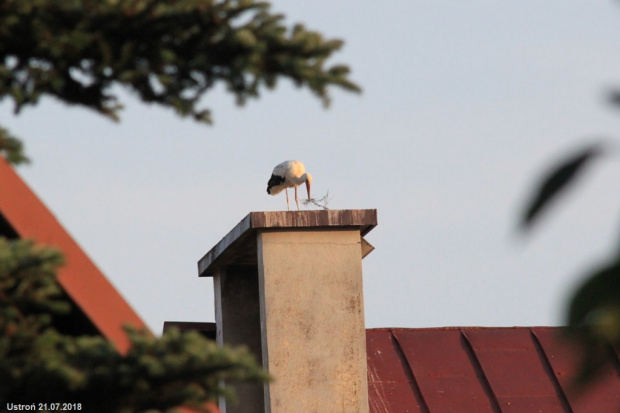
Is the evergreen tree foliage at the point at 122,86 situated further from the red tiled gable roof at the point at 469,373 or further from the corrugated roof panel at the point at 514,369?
the corrugated roof panel at the point at 514,369

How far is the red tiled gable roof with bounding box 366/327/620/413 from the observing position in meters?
10.7

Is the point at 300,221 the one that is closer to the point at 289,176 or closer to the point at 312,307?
the point at 312,307

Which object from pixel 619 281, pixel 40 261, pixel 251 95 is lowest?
pixel 619 281

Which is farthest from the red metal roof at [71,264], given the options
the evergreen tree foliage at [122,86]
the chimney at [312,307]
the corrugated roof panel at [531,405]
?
the corrugated roof panel at [531,405]

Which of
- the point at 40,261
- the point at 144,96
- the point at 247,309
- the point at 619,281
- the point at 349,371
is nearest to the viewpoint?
the point at 619,281

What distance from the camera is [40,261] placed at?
2.99m

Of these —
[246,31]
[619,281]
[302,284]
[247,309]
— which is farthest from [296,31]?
[247,309]

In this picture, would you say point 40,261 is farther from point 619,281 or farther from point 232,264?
point 232,264

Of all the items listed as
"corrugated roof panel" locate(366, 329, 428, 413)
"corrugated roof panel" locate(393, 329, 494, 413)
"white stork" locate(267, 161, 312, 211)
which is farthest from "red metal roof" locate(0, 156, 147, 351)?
"white stork" locate(267, 161, 312, 211)

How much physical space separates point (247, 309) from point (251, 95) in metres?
7.48

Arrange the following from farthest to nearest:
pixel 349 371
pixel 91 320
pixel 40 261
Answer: pixel 349 371, pixel 91 320, pixel 40 261

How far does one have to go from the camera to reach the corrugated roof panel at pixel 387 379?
10562 millimetres

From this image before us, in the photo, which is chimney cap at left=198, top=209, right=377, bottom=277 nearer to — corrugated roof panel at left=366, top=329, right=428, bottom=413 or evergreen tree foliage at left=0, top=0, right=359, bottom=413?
corrugated roof panel at left=366, top=329, right=428, bottom=413

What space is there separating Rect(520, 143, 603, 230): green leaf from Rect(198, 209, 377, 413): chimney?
817 cm
